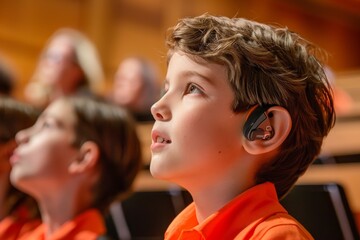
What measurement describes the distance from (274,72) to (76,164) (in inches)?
21.5

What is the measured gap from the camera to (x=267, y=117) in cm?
82

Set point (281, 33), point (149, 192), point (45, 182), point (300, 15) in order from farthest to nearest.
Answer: point (300, 15) → point (149, 192) → point (45, 182) → point (281, 33)

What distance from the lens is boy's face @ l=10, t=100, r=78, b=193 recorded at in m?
1.20

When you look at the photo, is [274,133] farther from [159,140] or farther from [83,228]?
[83,228]

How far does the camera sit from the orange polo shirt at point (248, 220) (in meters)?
0.78

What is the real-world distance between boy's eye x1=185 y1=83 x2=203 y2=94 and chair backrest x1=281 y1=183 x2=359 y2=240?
10.8 inches

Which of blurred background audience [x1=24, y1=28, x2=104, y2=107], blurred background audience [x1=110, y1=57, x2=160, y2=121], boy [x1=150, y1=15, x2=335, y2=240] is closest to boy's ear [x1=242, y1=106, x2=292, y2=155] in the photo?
boy [x1=150, y1=15, x2=335, y2=240]

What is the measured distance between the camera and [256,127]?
0.82m

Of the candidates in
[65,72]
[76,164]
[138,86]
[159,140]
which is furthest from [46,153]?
[138,86]

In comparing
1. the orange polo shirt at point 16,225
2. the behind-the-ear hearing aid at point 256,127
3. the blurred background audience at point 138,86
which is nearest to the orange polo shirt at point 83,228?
the orange polo shirt at point 16,225

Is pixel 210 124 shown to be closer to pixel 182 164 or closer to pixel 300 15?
pixel 182 164

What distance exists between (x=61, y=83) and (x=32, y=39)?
1.36 metres

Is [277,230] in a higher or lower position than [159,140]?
lower

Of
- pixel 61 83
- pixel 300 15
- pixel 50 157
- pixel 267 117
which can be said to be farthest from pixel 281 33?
pixel 300 15
